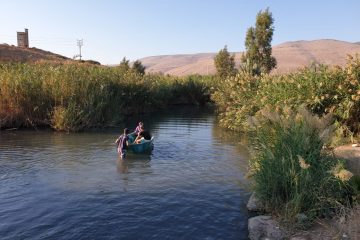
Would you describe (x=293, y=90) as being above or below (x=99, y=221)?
above

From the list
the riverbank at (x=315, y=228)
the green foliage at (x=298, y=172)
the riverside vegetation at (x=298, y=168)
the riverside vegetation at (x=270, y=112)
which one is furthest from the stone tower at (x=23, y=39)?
the riverbank at (x=315, y=228)

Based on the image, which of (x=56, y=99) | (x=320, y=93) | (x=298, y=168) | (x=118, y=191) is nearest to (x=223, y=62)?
(x=56, y=99)

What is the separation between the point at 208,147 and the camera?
2005cm

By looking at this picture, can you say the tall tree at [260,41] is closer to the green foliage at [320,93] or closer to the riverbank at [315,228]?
the green foliage at [320,93]

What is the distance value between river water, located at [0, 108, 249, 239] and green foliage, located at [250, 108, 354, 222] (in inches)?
44.9

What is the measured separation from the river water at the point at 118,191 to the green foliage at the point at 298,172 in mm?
1141

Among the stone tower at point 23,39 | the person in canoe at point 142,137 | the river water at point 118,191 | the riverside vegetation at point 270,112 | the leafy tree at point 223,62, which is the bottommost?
the river water at point 118,191

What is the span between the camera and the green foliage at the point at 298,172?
353 inches

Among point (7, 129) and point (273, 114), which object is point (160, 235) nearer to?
point (273, 114)

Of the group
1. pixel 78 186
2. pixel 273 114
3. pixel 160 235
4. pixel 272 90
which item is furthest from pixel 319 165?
pixel 272 90

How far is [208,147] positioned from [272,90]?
4.79m

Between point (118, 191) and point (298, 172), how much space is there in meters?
5.56

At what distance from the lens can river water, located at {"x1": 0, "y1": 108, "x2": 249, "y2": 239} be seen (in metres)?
9.40

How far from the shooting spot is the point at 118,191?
12188mm
